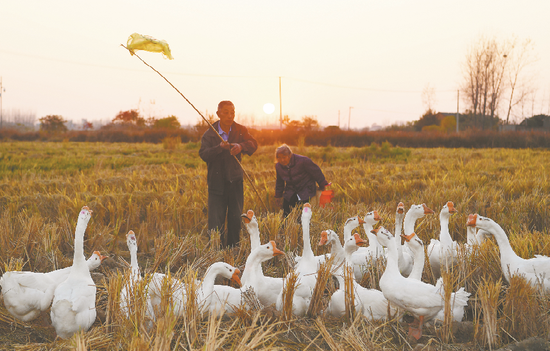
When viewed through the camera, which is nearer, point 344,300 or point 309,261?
point 344,300

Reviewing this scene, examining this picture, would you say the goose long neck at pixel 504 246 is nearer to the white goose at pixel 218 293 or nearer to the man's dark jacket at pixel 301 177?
the white goose at pixel 218 293

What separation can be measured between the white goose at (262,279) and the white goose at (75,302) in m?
1.19

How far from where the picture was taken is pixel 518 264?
3.45 m

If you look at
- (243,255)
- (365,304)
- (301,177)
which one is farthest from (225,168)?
(365,304)

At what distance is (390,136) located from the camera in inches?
1208

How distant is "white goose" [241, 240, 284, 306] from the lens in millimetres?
3408

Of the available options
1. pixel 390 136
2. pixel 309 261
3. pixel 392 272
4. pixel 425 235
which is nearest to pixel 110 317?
pixel 309 261

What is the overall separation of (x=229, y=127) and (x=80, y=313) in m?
2.87

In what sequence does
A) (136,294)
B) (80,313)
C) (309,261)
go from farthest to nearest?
1. (309,261)
2. (80,313)
3. (136,294)

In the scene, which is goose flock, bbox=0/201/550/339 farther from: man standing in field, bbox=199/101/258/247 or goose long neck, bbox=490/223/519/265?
man standing in field, bbox=199/101/258/247

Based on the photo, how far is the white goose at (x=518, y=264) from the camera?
333 cm

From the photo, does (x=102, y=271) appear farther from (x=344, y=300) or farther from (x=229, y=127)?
(x=344, y=300)

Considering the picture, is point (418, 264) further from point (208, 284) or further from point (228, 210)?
point (228, 210)

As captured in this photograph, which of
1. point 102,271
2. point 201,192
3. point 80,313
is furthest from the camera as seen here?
point 201,192
